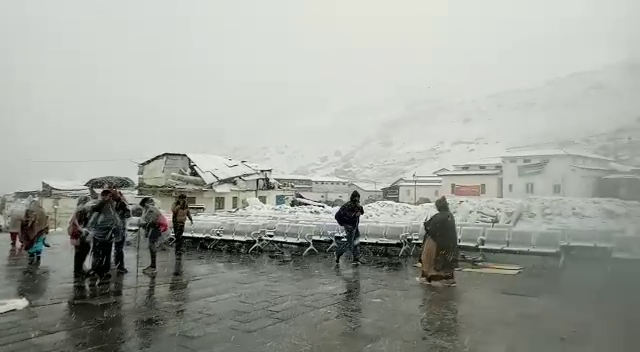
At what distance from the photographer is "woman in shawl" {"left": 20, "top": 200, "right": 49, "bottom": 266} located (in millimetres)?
10859

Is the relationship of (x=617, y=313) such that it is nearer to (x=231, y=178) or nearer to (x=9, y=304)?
(x=9, y=304)

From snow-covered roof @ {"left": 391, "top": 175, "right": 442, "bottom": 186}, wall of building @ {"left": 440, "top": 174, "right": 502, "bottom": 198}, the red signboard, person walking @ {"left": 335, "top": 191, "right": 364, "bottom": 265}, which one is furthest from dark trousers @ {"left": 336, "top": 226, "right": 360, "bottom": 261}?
snow-covered roof @ {"left": 391, "top": 175, "right": 442, "bottom": 186}

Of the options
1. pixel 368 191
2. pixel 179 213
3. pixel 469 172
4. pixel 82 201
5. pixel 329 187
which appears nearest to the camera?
pixel 82 201

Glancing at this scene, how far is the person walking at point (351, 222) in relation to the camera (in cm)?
1098

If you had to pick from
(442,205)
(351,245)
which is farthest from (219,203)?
(442,205)

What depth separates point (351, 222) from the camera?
435 inches

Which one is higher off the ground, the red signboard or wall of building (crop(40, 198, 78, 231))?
the red signboard

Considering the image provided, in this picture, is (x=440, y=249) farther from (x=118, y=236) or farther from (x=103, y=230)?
(x=118, y=236)

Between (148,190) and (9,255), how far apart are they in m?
28.9

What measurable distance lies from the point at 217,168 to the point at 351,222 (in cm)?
3176

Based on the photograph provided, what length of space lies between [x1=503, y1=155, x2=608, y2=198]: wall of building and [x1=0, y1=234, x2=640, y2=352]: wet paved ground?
2.00 metres

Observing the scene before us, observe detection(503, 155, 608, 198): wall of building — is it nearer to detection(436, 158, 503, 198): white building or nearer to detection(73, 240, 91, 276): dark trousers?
detection(73, 240, 91, 276): dark trousers

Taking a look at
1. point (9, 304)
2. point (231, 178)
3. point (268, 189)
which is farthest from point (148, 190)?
point (9, 304)

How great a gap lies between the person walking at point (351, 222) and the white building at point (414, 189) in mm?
40009
